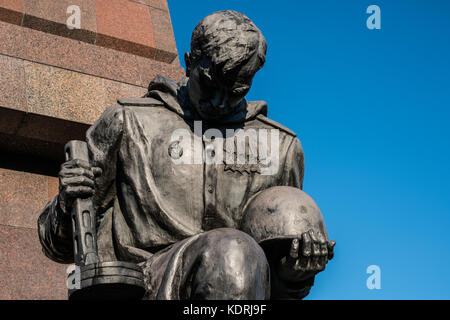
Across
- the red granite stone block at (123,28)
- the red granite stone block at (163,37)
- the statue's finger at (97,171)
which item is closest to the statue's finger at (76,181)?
the statue's finger at (97,171)

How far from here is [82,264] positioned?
5289 mm

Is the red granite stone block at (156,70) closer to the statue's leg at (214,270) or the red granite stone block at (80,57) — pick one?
the red granite stone block at (80,57)

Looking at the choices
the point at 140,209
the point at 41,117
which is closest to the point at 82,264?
the point at 140,209

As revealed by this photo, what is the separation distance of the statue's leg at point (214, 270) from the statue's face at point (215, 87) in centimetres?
106

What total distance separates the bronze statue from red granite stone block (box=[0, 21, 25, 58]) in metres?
2.79

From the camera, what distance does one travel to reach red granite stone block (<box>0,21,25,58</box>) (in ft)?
28.4

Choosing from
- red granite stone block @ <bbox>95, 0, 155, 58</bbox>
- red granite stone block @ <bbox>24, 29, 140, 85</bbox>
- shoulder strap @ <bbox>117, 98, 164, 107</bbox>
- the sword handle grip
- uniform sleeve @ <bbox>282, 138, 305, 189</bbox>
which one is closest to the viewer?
the sword handle grip

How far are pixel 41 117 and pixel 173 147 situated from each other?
2979mm

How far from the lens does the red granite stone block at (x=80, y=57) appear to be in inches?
349

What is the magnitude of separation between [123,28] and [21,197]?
8.27ft

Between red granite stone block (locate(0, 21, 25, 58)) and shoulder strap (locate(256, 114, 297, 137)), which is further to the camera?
red granite stone block (locate(0, 21, 25, 58))

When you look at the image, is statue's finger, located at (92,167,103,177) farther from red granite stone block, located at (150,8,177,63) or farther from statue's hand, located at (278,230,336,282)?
red granite stone block, located at (150,8,177,63)

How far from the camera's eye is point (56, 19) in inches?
371

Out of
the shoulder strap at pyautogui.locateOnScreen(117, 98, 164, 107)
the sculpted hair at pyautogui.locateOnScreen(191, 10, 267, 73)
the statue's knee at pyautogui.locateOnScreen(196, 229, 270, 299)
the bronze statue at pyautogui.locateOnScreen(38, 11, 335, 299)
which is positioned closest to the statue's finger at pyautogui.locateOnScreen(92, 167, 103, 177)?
the bronze statue at pyautogui.locateOnScreen(38, 11, 335, 299)
